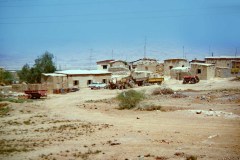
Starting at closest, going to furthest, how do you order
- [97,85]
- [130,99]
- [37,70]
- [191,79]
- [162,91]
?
[130,99] < [162,91] < [191,79] < [97,85] < [37,70]

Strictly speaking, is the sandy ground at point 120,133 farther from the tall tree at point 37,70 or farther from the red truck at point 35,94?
the tall tree at point 37,70

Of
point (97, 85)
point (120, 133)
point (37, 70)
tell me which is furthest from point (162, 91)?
point (37, 70)

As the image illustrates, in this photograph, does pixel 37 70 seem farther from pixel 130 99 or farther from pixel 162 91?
pixel 130 99

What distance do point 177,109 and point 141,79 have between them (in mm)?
24226

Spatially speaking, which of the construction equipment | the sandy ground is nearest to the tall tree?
the construction equipment

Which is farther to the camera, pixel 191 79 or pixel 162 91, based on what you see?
pixel 191 79

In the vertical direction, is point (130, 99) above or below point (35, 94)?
→ below

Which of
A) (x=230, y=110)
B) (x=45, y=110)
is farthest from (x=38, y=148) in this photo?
(x=230, y=110)

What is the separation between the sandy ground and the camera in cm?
1304

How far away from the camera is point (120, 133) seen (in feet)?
56.2

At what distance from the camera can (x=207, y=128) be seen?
17.9 meters

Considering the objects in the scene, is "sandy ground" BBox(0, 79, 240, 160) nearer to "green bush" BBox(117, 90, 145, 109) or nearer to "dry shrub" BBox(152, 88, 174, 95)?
"green bush" BBox(117, 90, 145, 109)

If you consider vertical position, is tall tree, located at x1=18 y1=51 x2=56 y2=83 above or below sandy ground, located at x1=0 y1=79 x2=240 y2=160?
above

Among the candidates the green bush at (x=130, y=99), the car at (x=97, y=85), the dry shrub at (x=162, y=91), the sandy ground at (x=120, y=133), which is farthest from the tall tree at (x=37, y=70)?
the green bush at (x=130, y=99)
